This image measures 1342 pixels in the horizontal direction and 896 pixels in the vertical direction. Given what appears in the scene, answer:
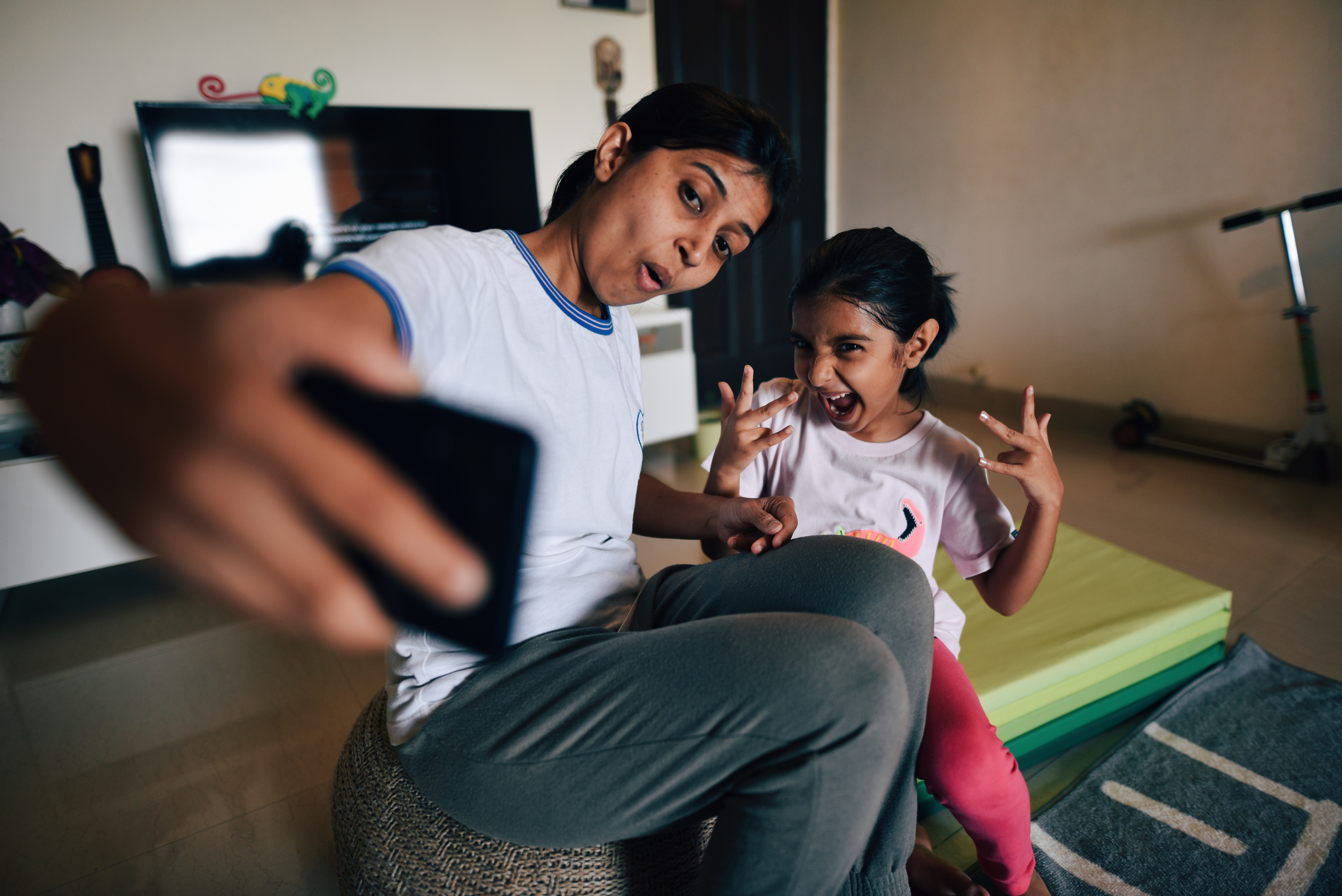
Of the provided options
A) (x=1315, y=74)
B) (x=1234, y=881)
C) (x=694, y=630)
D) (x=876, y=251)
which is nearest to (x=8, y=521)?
(x=694, y=630)

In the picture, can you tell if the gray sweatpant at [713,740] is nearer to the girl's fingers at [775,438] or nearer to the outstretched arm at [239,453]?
the girl's fingers at [775,438]

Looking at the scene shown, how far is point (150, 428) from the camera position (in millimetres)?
177

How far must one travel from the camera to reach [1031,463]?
0.86 meters

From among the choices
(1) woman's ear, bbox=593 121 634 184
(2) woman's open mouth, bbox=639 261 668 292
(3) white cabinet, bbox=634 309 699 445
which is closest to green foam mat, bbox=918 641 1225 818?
(2) woman's open mouth, bbox=639 261 668 292

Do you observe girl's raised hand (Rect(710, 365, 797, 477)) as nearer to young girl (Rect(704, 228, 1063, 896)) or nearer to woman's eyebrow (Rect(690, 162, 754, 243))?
young girl (Rect(704, 228, 1063, 896))

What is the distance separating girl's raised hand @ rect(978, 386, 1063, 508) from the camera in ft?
2.80

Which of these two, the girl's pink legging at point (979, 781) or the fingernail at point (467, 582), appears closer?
the fingernail at point (467, 582)

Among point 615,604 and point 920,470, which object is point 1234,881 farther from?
point 615,604

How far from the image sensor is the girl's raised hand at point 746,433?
95cm

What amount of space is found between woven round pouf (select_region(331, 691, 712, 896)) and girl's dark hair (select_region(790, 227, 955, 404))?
2.27 feet

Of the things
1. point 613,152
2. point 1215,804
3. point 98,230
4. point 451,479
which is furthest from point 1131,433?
point 98,230

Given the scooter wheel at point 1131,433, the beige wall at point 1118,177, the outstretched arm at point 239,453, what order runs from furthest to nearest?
the scooter wheel at point 1131,433 < the beige wall at point 1118,177 < the outstretched arm at point 239,453

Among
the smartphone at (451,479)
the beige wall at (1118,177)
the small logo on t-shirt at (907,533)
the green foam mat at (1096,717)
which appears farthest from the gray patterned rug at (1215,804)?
the beige wall at (1118,177)

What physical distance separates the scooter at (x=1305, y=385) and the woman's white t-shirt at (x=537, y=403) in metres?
2.45
